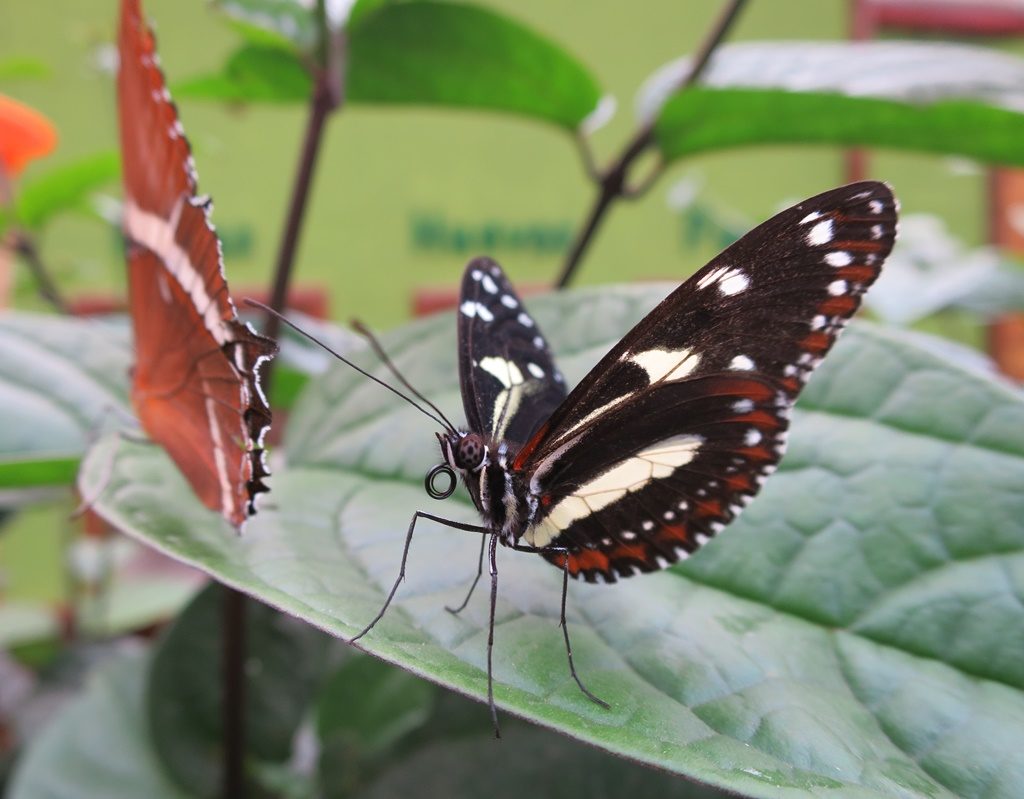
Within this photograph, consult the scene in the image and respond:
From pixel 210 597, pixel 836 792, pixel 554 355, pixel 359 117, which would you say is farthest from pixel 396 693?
pixel 359 117

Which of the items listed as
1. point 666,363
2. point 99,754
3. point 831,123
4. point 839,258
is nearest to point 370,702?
point 99,754

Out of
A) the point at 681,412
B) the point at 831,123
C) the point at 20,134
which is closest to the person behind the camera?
the point at 681,412

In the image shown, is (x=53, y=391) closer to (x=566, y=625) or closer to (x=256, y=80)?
(x=256, y=80)

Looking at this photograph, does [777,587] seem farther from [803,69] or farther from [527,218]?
[527,218]

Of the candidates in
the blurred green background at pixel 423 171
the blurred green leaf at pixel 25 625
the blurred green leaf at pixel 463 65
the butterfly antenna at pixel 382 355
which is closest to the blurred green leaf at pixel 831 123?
the blurred green leaf at pixel 463 65

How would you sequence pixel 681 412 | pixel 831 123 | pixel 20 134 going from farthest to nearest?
1. pixel 20 134
2. pixel 831 123
3. pixel 681 412

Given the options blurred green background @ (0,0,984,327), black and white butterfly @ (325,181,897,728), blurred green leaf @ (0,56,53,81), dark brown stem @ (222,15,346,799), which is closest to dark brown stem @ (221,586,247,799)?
dark brown stem @ (222,15,346,799)

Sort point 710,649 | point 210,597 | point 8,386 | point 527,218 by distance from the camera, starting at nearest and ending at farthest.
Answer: point 710,649
point 8,386
point 210,597
point 527,218
